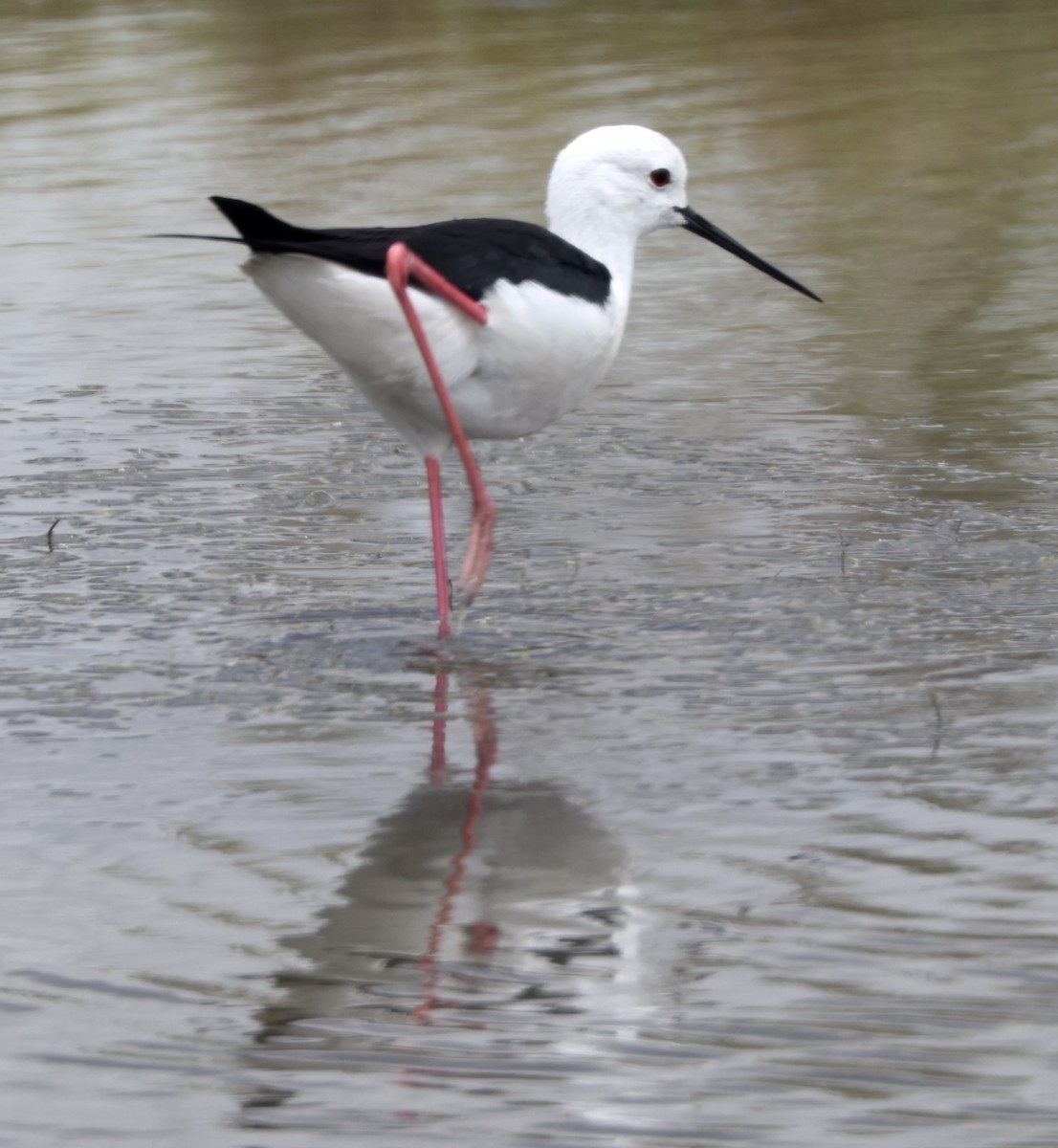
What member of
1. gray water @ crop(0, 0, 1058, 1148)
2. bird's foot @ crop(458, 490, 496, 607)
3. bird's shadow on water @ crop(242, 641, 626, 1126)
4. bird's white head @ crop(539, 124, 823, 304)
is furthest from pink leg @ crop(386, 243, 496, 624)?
bird's shadow on water @ crop(242, 641, 626, 1126)

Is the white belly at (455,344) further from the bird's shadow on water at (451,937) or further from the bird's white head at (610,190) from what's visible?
the bird's shadow on water at (451,937)

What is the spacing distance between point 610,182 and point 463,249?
59 cm

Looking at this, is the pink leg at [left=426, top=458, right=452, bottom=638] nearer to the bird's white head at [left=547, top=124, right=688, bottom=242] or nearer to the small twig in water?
the bird's white head at [left=547, top=124, right=688, bottom=242]

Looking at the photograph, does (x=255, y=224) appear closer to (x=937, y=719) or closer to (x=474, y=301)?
(x=474, y=301)

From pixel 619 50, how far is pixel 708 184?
187 inches

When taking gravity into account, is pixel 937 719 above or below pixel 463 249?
below

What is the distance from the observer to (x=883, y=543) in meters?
5.36

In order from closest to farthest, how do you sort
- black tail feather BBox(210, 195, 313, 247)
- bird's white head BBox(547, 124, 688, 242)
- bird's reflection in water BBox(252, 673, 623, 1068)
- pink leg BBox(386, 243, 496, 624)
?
bird's reflection in water BBox(252, 673, 623, 1068) < black tail feather BBox(210, 195, 313, 247) < pink leg BBox(386, 243, 496, 624) < bird's white head BBox(547, 124, 688, 242)

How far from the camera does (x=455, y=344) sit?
4.82 m

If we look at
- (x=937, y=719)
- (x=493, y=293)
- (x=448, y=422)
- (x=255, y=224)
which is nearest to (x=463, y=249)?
(x=493, y=293)

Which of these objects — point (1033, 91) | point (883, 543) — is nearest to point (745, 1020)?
point (883, 543)

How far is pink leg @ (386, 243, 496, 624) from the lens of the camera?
15.0 ft

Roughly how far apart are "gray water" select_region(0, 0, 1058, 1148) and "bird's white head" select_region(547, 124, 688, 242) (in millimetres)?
735

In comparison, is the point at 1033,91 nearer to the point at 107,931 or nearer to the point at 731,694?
the point at 731,694
